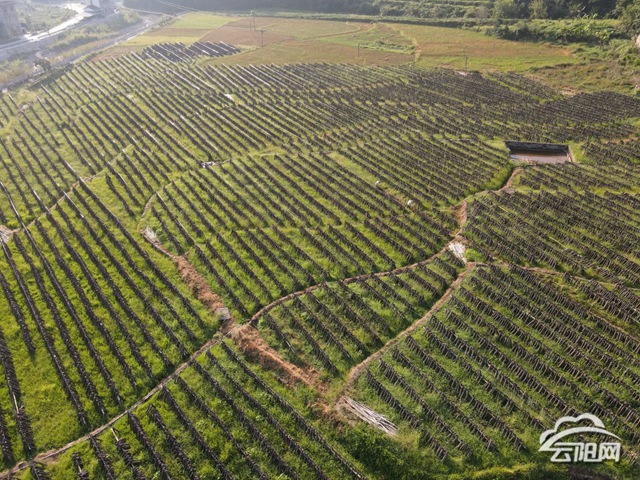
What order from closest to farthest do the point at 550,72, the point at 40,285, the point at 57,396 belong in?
1. the point at 57,396
2. the point at 40,285
3. the point at 550,72

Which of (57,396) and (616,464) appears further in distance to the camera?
(57,396)

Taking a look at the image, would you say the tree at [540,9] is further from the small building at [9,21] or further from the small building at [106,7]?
the small building at [106,7]

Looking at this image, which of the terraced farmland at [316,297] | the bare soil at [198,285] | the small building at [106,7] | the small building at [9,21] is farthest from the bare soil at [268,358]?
the small building at [106,7]

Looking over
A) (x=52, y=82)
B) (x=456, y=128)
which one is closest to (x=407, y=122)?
(x=456, y=128)

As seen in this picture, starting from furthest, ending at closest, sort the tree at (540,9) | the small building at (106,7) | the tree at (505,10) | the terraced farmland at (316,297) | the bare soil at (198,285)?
the small building at (106,7), the tree at (505,10), the tree at (540,9), the bare soil at (198,285), the terraced farmland at (316,297)

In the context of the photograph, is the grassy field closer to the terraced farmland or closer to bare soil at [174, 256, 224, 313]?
the terraced farmland

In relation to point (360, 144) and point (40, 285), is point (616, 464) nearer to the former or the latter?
point (40, 285)
